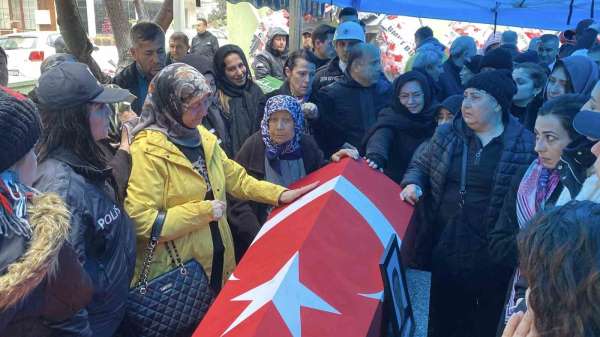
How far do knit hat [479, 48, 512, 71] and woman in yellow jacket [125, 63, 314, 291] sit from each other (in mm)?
3429

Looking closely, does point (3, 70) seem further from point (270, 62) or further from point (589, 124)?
point (270, 62)

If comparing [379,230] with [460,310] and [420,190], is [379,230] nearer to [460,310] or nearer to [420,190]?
[420,190]

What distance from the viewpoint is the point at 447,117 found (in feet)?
12.4

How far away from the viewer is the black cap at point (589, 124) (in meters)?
1.97

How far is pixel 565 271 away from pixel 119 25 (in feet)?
20.5

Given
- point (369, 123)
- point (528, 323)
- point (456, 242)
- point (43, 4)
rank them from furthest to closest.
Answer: point (43, 4), point (369, 123), point (456, 242), point (528, 323)

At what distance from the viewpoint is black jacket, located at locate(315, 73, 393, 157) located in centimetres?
414

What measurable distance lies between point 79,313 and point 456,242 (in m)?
2.00

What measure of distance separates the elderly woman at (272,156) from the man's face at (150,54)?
1199 millimetres

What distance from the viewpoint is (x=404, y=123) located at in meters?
3.70

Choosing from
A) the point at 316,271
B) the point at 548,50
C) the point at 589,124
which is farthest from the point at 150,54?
the point at 548,50

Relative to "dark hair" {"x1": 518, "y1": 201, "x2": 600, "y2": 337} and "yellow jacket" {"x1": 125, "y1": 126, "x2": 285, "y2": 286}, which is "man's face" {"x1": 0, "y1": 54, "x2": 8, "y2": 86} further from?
"dark hair" {"x1": 518, "y1": 201, "x2": 600, "y2": 337}

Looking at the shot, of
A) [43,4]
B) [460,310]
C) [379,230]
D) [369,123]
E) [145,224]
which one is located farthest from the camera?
[43,4]

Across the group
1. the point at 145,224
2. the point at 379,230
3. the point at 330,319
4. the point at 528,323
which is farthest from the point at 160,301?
the point at 528,323
